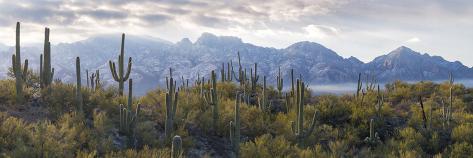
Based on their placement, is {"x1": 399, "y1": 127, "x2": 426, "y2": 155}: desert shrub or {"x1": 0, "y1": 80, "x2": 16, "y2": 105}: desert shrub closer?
{"x1": 0, "y1": 80, "x2": 16, "y2": 105}: desert shrub

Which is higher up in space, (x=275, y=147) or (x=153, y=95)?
(x=153, y=95)

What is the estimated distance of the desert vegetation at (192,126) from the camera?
38.2 ft

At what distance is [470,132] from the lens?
51.9ft

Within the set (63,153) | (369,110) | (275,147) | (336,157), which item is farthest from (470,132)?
(63,153)

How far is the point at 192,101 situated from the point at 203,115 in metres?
2.05

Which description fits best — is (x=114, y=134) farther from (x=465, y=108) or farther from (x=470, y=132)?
(x=465, y=108)

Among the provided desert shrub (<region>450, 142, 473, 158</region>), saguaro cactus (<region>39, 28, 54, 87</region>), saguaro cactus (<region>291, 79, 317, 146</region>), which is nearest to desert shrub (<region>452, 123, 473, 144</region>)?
desert shrub (<region>450, 142, 473, 158</region>)

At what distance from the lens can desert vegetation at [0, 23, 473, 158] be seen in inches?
458

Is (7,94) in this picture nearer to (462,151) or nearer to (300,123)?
(300,123)

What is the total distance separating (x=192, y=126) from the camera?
15.4 meters

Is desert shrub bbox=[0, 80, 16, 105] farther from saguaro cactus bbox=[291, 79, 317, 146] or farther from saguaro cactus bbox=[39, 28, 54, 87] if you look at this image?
saguaro cactus bbox=[291, 79, 317, 146]

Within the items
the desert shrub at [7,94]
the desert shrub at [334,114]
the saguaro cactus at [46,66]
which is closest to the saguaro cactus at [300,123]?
the desert shrub at [334,114]

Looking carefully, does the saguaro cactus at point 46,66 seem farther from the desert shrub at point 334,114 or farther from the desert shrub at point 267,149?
the desert shrub at point 334,114

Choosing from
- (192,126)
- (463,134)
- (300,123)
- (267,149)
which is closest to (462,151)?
(463,134)
